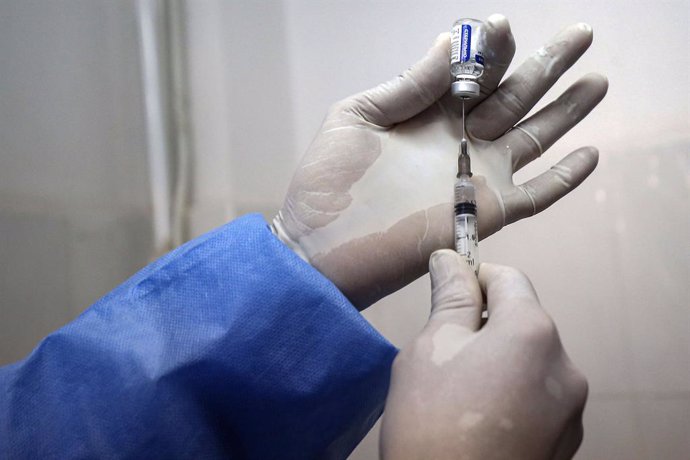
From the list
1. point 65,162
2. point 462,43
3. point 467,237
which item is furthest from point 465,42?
point 65,162

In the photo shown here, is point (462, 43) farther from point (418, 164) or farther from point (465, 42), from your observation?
point (418, 164)

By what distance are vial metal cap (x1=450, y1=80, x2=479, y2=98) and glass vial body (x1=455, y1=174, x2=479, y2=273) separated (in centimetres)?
12

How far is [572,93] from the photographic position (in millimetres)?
970

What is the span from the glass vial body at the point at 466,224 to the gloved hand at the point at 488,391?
0.12m

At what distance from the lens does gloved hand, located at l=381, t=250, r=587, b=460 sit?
595 millimetres

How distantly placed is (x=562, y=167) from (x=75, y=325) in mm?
713

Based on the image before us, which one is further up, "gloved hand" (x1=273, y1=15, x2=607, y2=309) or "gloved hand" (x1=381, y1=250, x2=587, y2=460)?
"gloved hand" (x1=273, y1=15, x2=607, y2=309)

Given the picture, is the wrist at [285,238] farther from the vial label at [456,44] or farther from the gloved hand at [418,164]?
the vial label at [456,44]

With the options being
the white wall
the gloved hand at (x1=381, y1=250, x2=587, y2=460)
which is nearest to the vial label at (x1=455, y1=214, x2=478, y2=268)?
the gloved hand at (x1=381, y1=250, x2=587, y2=460)

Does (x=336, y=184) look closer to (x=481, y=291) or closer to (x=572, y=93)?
(x=481, y=291)

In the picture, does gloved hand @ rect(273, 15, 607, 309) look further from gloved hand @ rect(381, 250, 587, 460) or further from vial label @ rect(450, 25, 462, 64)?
gloved hand @ rect(381, 250, 587, 460)

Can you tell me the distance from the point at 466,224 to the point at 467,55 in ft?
0.74

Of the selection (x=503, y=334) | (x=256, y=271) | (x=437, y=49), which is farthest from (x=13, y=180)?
(x=503, y=334)

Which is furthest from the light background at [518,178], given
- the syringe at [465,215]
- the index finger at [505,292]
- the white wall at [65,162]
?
the index finger at [505,292]
